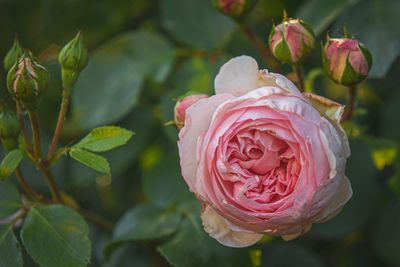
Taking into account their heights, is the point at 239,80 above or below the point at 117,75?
above

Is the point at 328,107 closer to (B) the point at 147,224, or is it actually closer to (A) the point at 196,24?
(B) the point at 147,224

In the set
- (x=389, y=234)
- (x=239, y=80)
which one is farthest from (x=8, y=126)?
(x=389, y=234)

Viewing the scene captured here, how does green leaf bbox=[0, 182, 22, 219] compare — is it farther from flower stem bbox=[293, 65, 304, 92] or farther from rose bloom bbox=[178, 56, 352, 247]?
flower stem bbox=[293, 65, 304, 92]

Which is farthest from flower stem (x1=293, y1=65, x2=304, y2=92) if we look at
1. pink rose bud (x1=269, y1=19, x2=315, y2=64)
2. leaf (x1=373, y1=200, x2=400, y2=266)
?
leaf (x1=373, y1=200, x2=400, y2=266)

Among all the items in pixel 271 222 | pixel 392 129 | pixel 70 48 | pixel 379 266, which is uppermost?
pixel 70 48

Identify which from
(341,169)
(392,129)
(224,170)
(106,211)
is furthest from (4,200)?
(392,129)

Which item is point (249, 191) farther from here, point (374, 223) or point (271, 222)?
point (374, 223)

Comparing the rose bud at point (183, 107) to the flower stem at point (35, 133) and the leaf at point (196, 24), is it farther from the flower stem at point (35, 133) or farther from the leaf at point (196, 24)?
the leaf at point (196, 24)
